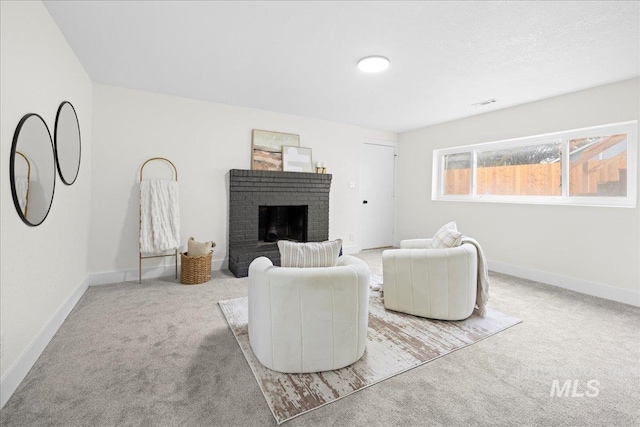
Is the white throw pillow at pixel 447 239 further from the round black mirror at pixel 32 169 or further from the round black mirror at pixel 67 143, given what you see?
the round black mirror at pixel 67 143

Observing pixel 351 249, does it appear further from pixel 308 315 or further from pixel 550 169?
pixel 308 315

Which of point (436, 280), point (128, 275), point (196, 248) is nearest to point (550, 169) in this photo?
point (436, 280)

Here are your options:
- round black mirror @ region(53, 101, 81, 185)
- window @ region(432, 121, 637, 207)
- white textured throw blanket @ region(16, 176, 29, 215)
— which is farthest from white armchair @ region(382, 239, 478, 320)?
round black mirror @ region(53, 101, 81, 185)

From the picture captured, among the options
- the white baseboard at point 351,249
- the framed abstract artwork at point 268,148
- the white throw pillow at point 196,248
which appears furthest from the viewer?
the white baseboard at point 351,249

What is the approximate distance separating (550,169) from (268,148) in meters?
3.84

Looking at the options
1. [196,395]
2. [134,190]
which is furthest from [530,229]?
[134,190]

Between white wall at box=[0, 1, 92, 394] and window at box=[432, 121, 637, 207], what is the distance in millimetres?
5015

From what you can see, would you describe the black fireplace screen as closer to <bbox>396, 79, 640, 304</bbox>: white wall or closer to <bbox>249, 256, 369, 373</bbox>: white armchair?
<bbox>396, 79, 640, 304</bbox>: white wall

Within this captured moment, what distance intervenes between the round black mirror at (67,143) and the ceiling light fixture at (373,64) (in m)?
2.52

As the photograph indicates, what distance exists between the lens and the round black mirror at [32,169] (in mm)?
1581

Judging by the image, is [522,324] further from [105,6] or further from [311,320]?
[105,6]

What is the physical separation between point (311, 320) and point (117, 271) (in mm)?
2953

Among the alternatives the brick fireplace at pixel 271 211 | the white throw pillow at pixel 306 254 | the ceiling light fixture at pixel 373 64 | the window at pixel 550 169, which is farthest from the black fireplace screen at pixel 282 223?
the white throw pillow at pixel 306 254

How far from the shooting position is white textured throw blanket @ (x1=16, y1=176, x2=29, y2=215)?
→ 62.7 inches
